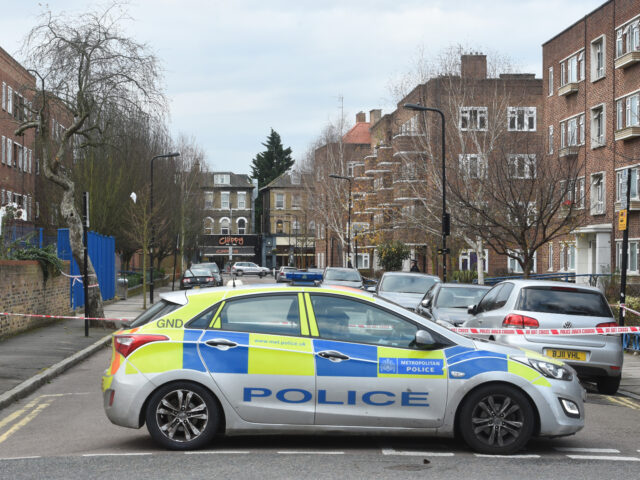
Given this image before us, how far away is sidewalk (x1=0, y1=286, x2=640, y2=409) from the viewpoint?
1282 cm

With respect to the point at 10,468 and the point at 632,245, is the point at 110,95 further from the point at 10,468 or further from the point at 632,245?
the point at 632,245

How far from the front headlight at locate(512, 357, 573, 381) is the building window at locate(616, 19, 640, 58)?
31575 millimetres

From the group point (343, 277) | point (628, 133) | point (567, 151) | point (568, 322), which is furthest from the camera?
point (567, 151)

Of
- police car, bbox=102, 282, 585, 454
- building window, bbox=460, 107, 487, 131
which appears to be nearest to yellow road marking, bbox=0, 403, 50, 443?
police car, bbox=102, 282, 585, 454

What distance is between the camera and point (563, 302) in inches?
496

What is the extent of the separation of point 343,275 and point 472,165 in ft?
34.1

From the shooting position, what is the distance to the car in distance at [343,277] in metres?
35.2

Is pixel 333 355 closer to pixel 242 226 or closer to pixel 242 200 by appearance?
pixel 242 226

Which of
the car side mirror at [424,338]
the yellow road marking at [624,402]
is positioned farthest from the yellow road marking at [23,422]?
the yellow road marking at [624,402]

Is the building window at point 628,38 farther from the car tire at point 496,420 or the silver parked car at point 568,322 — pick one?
the car tire at point 496,420

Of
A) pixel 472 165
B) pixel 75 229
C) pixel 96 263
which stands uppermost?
pixel 472 165

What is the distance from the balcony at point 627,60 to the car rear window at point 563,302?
26413mm

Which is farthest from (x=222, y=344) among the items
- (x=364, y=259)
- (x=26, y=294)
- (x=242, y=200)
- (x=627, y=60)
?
(x=242, y=200)

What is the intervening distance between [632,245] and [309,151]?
51.2m
